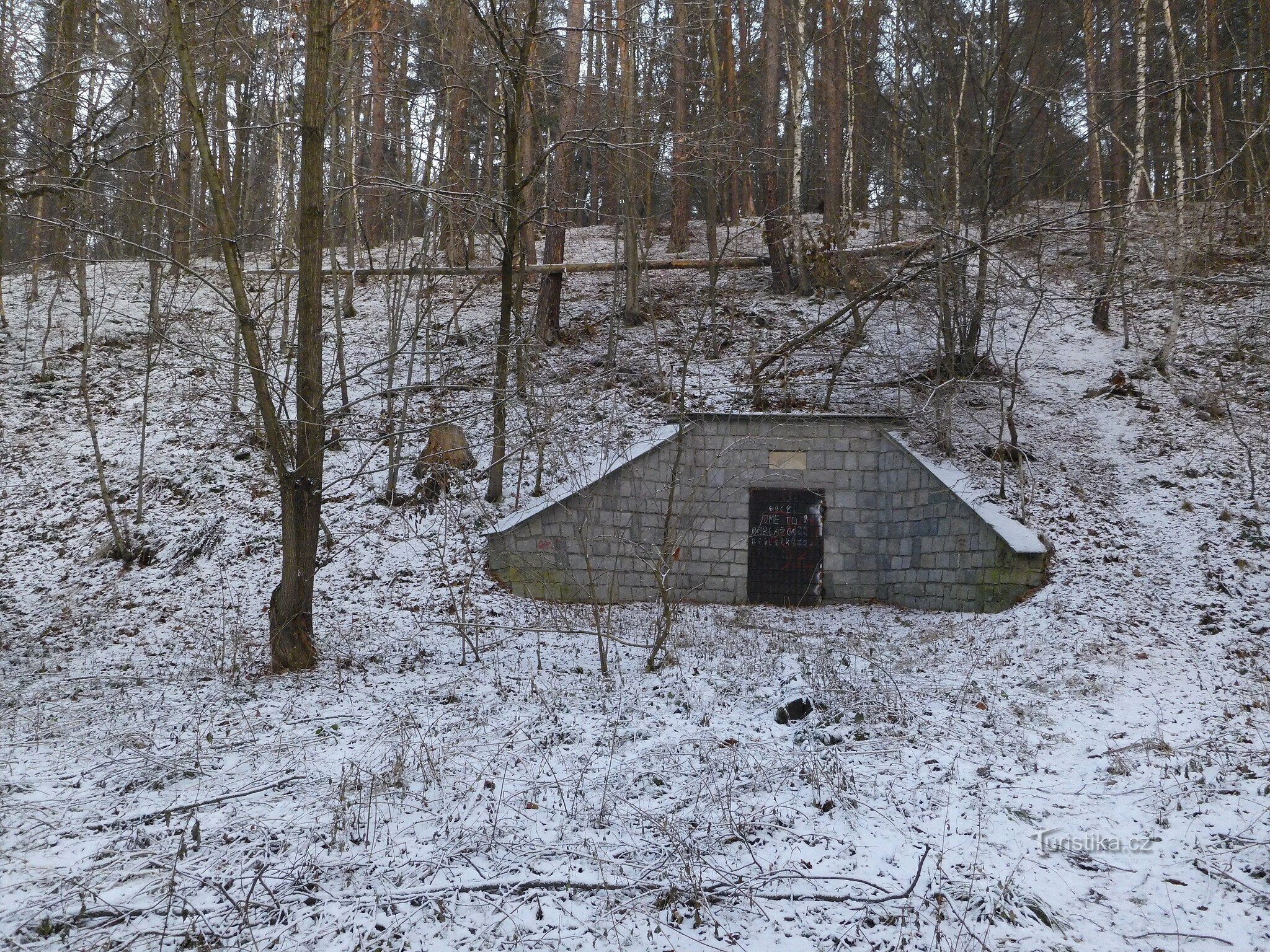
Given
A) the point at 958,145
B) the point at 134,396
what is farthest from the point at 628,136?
the point at 134,396

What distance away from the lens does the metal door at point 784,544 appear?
10.8 metres

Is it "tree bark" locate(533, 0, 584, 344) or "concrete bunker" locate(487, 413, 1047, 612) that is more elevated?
"tree bark" locate(533, 0, 584, 344)

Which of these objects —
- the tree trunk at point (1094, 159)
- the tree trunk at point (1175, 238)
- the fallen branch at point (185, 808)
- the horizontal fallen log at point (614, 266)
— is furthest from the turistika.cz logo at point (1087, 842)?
the tree trunk at point (1094, 159)

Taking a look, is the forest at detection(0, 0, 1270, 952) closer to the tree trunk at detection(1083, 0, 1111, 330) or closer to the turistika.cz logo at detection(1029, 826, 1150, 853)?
the turistika.cz logo at detection(1029, 826, 1150, 853)

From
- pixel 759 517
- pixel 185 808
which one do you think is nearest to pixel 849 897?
pixel 185 808

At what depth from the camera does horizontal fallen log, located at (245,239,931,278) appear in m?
12.5

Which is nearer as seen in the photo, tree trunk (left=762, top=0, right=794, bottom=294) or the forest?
the forest

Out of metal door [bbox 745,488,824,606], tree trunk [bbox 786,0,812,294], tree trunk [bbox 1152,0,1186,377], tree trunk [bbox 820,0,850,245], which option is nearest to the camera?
tree trunk [bbox 1152,0,1186,377]

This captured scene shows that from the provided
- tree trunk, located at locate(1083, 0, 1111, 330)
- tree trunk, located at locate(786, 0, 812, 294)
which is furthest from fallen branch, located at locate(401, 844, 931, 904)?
tree trunk, located at locate(786, 0, 812, 294)

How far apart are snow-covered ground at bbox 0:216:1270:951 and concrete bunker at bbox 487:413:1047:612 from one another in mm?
670

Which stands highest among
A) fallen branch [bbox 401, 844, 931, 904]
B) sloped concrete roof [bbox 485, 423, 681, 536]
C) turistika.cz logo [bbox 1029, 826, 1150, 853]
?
sloped concrete roof [bbox 485, 423, 681, 536]

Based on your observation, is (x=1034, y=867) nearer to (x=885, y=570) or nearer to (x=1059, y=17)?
(x=885, y=570)

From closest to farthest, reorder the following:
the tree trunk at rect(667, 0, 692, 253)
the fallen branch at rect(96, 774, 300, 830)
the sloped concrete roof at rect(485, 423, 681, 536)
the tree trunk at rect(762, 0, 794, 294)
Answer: the fallen branch at rect(96, 774, 300, 830)
the tree trunk at rect(667, 0, 692, 253)
the sloped concrete roof at rect(485, 423, 681, 536)
the tree trunk at rect(762, 0, 794, 294)

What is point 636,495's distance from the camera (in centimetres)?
1084
